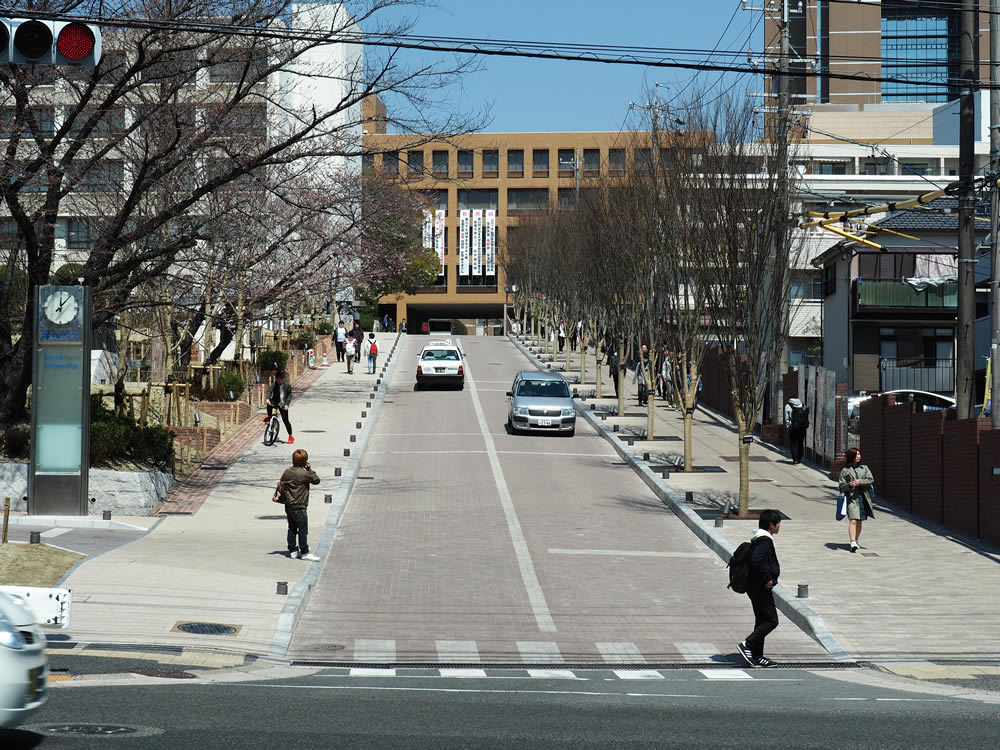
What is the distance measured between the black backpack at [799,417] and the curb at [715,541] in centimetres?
388

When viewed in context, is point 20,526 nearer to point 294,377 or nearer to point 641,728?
→ point 641,728

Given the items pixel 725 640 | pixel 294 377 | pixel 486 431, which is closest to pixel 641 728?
pixel 725 640

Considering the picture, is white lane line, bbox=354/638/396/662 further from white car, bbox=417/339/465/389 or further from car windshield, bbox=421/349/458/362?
car windshield, bbox=421/349/458/362

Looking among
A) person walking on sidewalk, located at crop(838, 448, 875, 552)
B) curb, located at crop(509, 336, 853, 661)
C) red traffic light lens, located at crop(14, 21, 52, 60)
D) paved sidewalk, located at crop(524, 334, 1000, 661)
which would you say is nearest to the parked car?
curb, located at crop(509, 336, 853, 661)

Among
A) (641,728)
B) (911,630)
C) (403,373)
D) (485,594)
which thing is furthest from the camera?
(403,373)

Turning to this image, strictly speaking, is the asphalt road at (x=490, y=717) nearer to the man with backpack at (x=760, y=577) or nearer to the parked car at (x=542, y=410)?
the man with backpack at (x=760, y=577)

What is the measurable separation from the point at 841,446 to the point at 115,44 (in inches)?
749

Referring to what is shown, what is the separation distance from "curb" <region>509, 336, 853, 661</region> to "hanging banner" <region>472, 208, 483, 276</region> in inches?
3083

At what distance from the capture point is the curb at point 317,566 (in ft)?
47.5

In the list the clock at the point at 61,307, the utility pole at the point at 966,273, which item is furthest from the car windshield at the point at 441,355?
the clock at the point at 61,307

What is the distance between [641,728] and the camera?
9.23 metres

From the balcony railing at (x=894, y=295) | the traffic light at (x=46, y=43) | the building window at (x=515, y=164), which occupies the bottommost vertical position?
the balcony railing at (x=894, y=295)

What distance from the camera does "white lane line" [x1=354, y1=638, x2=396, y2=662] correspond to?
46.4 ft

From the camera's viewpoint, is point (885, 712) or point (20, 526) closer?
point (885, 712)
